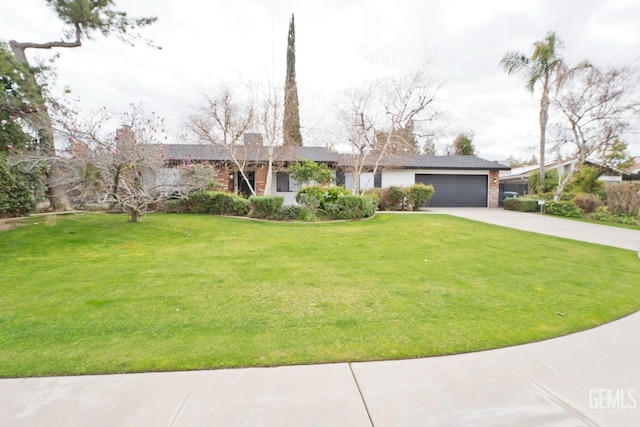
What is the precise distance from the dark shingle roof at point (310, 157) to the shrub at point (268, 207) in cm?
425

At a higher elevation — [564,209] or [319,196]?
[319,196]

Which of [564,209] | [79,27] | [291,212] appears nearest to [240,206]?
[291,212]

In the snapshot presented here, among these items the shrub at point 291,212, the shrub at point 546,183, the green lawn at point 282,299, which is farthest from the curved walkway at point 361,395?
the shrub at point 546,183

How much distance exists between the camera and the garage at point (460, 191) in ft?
67.1

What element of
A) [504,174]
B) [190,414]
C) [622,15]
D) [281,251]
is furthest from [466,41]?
[504,174]

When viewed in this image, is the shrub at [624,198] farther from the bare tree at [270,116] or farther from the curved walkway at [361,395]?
the bare tree at [270,116]

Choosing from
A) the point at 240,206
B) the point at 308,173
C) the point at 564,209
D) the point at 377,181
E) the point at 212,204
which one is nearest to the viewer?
the point at 240,206

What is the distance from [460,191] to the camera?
20531mm

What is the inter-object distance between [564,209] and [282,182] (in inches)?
600

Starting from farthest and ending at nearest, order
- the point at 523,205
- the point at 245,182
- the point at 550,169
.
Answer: the point at 550,169 < the point at 245,182 < the point at 523,205

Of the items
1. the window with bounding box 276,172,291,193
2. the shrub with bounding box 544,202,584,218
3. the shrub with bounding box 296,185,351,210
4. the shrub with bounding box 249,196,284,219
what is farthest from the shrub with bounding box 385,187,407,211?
the shrub with bounding box 544,202,584,218

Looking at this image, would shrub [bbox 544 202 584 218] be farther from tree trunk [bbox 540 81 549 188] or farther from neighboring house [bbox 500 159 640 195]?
neighboring house [bbox 500 159 640 195]

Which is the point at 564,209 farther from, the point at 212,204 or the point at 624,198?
the point at 212,204

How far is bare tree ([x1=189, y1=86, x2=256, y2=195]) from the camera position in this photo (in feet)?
46.8
